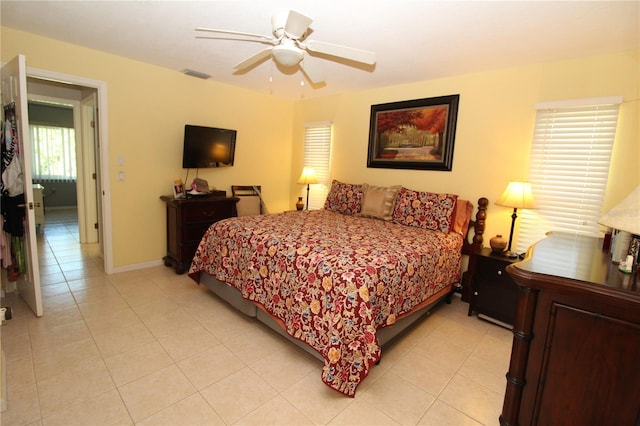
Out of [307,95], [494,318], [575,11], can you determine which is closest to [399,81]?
[307,95]

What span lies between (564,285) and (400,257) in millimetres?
1084

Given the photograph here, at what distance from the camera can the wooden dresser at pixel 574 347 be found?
119 centimetres

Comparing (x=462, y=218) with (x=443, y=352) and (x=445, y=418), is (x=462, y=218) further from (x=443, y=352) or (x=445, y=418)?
(x=445, y=418)

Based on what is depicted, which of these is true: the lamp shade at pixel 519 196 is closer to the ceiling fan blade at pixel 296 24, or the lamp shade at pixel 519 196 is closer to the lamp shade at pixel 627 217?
the lamp shade at pixel 627 217

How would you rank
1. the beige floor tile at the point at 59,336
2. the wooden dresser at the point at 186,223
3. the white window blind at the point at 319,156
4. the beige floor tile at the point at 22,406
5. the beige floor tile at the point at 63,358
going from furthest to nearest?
1. the white window blind at the point at 319,156
2. the wooden dresser at the point at 186,223
3. the beige floor tile at the point at 59,336
4. the beige floor tile at the point at 63,358
5. the beige floor tile at the point at 22,406

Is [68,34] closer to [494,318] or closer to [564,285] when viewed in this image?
[564,285]

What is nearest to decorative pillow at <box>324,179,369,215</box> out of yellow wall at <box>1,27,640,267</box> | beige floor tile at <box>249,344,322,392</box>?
yellow wall at <box>1,27,640,267</box>

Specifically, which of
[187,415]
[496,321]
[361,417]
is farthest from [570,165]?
[187,415]

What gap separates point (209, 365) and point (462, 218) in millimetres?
2741

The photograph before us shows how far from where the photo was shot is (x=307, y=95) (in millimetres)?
4730

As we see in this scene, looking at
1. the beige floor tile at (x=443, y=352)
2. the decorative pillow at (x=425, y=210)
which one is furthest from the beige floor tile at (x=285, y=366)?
the decorative pillow at (x=425, y=210)

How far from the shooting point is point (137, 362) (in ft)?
6.94

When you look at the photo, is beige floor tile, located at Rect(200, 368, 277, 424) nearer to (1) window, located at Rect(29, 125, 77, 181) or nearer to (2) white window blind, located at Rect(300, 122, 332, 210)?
(2) white window blind, located at Rect(300, 122, 332, 210)

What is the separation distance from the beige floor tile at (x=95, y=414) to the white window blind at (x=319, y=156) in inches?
141
